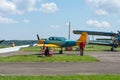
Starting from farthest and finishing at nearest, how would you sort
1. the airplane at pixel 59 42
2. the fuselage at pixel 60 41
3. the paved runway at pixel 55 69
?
1. the fuselage at pixel 60 41
2. the airplane at pixel 59 42
3. the paved runway at pixel 55 69

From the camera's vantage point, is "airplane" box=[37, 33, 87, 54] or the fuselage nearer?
"airplane" box=[37, 33, 87, 54]

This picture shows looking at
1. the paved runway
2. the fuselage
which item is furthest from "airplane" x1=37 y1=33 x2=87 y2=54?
the paved runway

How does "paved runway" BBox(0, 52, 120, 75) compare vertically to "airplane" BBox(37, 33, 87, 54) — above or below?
below

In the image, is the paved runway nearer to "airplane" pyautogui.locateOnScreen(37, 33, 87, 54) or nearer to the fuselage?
"airplane" pyautogui.locateOnScreen(37, 33, 87, 54)

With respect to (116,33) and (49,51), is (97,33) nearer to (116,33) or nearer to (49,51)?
(116,33)

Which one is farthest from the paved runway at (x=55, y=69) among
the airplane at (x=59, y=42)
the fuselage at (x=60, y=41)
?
the fuselage at (x=60, y=41)

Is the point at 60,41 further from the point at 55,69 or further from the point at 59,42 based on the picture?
the point at 55,69

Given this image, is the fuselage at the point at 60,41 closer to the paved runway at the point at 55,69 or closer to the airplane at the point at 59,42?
the airplane at the point at 59,42

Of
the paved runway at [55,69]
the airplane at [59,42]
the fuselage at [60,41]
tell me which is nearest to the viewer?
the paved runway at [55,69]

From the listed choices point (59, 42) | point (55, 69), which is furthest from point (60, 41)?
point (55, 69)

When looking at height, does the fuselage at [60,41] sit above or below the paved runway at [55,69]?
above

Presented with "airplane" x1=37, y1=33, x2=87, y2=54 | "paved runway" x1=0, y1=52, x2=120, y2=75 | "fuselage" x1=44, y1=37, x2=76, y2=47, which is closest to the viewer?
"paved runway" x1=0, y1=52, x2=120, y2=75

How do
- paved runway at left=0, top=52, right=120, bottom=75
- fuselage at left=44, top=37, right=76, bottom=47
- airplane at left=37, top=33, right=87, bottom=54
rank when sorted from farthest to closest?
fuselage at left=44, top=37, right=76, bottom=47 < airplane at left=37, top=33, right=87, bottom=54 < paved runway at left=0, top=52, right=120, bottom=75

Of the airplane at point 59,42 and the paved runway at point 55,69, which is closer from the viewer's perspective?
the paved runway at point 55,69
